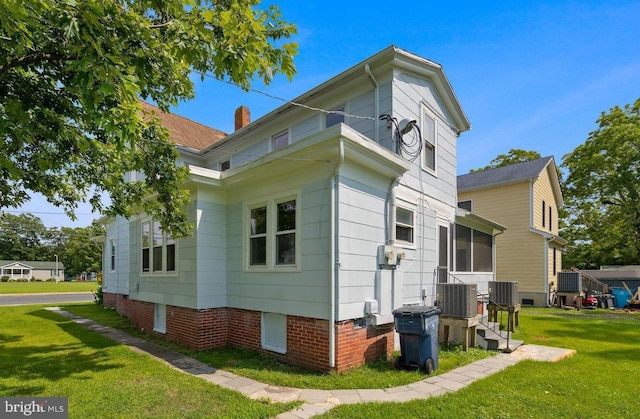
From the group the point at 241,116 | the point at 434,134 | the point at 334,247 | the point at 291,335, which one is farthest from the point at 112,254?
the point at 434,134

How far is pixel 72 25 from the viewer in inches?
123

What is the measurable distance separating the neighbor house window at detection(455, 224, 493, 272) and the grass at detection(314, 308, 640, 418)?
3273 mm

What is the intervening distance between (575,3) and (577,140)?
27316 millimetres

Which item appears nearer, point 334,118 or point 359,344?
point 359,344

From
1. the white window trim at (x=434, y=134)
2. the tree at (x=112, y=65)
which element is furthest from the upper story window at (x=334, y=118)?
the tree at (x=112, y=65)

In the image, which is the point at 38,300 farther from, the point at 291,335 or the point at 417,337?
the point at 417,337

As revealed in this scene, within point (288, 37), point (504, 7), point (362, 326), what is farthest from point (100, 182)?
point (504, 7)

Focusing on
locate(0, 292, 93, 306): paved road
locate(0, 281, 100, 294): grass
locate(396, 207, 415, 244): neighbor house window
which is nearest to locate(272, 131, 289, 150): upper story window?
locate(396, 207, 415, 244): neighbor house window

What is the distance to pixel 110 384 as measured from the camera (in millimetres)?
5629

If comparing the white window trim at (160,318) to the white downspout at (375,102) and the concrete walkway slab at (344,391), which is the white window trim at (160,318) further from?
the white downspout at (375,102)

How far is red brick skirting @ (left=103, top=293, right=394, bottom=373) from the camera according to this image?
6.15 meters

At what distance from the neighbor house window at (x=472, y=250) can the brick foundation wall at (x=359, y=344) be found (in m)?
4.52

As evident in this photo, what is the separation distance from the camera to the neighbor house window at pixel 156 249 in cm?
930

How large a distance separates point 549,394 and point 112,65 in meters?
7.10
